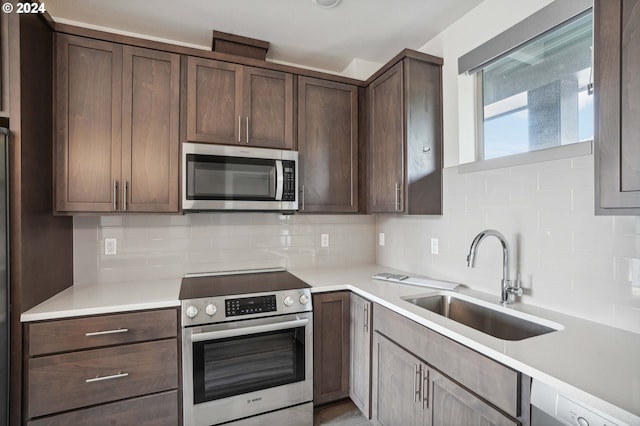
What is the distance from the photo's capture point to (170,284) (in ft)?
6.84

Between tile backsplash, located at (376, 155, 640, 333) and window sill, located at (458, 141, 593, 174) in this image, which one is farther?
window sill, located at (458, 141, 593, 174)

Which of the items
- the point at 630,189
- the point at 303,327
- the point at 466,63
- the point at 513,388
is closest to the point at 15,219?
the point at 303,327

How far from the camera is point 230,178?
2090 mm

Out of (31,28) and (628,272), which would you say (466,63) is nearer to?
(628,272)

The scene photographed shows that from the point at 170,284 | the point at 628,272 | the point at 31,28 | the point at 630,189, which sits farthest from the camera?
the point at 170,284

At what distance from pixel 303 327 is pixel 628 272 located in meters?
1.56

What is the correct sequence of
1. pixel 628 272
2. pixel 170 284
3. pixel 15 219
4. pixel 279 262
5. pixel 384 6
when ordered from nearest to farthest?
pixel 628 272 → pixel 15 219 → pixel 384 6 → pixel 170 284 → pixel 279 262

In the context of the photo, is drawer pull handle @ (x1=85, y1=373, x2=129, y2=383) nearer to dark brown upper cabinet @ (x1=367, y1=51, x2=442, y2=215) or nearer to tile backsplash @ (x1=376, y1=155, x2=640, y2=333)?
dark brown upper cabinet @ (x1=367, y1=51, x2=442, y2=215)

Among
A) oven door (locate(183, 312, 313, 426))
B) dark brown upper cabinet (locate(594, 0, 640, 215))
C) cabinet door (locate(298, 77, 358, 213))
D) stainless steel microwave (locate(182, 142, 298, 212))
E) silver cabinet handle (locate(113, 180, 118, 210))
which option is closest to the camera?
dark brown upper cabinet (locate(594, 0, 640, 215))

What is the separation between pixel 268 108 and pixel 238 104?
21 centimetres

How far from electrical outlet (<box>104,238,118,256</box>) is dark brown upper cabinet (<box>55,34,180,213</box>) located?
0.37 metres

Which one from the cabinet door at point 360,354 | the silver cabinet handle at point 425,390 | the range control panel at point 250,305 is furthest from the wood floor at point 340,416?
the range control panel at point 250,305

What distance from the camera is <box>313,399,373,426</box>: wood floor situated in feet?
6.60

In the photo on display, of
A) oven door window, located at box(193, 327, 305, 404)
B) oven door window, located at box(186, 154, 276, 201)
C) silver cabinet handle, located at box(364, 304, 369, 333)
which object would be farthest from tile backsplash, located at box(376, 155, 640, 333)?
oven door window, located at box(186, 154, 276, 201)
